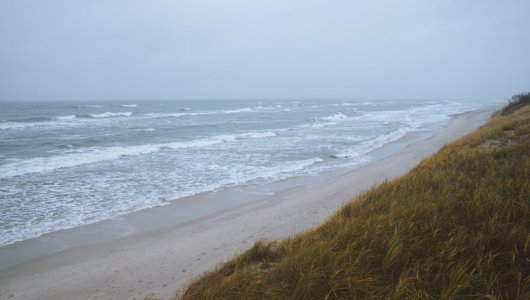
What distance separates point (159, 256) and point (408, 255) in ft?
17.8

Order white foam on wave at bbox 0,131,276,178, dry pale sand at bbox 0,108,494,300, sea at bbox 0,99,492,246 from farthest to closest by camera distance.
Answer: white foam on wave at bbox 0,131,276,178, sea at bbox 0,99,492,246, dry pale sand at bbox 0,108,494,300

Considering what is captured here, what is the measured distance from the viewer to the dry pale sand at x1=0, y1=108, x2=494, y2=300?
19.1 ft

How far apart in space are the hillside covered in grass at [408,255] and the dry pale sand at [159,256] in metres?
2.00

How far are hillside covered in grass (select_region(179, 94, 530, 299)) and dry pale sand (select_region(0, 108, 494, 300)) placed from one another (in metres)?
2.00

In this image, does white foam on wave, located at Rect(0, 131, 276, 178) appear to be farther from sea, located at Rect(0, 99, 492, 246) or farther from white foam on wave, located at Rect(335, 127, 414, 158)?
white foam on wave, located at Rect(335, 127, 414, 158)

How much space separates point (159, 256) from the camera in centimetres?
708

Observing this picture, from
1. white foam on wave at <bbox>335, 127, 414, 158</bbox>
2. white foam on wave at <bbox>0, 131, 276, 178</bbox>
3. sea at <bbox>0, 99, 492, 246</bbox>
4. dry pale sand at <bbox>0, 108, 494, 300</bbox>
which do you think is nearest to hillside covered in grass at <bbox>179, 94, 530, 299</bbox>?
dry pale sand at <bbox>0, 108, 494, 300</bbox>

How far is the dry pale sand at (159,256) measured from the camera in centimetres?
582

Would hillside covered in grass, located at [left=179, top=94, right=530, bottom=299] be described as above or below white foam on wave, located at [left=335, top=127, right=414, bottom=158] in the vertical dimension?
above

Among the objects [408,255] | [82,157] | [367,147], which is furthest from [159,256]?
[367,147]

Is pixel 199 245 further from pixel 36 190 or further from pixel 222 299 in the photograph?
pixel 36 190

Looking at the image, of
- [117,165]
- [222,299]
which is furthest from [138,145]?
[222,299]

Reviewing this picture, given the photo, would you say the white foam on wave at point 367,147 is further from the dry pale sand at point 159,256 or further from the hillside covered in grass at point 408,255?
the hillside covered in grass at point 408,255

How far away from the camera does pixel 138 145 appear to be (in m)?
25.6
